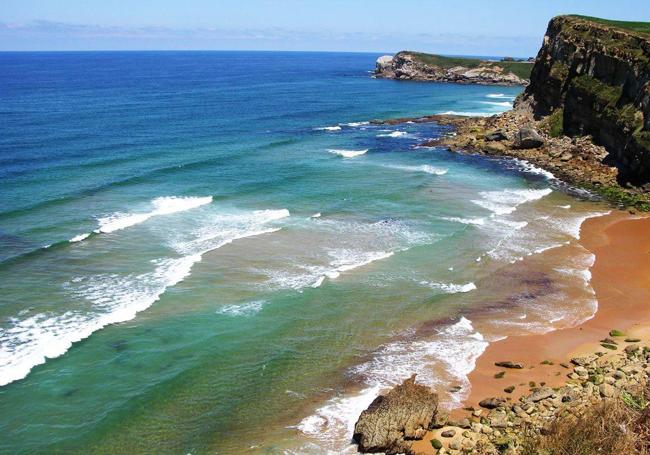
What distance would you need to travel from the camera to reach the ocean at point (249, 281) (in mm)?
18969

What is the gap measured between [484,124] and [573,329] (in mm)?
51905

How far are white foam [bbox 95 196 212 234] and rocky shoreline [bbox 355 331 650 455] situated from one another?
2379 centimetres

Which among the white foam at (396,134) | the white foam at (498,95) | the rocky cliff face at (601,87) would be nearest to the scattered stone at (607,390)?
the rocky cliff face at (601,87)

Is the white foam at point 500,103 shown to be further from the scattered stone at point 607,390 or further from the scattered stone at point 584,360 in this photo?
the scattered stone at point 607,390

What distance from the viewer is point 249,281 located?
93.7 feet

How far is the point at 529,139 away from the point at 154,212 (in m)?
39.6

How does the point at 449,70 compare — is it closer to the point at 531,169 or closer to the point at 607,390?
the point at 531,169

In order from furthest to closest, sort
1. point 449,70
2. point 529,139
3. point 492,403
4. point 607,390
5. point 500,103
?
point 449,70, point 500,103, point 529,139, point 492,403, point 607,390

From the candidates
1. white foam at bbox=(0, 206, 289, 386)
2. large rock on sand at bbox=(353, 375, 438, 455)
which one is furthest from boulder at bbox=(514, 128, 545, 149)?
large rock on sand at bbox=(353, 375, 438, 455)

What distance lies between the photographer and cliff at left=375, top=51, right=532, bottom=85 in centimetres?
14912

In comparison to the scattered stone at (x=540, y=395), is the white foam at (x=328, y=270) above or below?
above

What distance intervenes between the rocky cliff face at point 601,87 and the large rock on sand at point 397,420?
34102 millimetres

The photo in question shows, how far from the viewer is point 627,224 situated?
38.0m

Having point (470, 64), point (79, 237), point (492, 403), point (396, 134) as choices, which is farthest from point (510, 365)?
point (470, 64)
